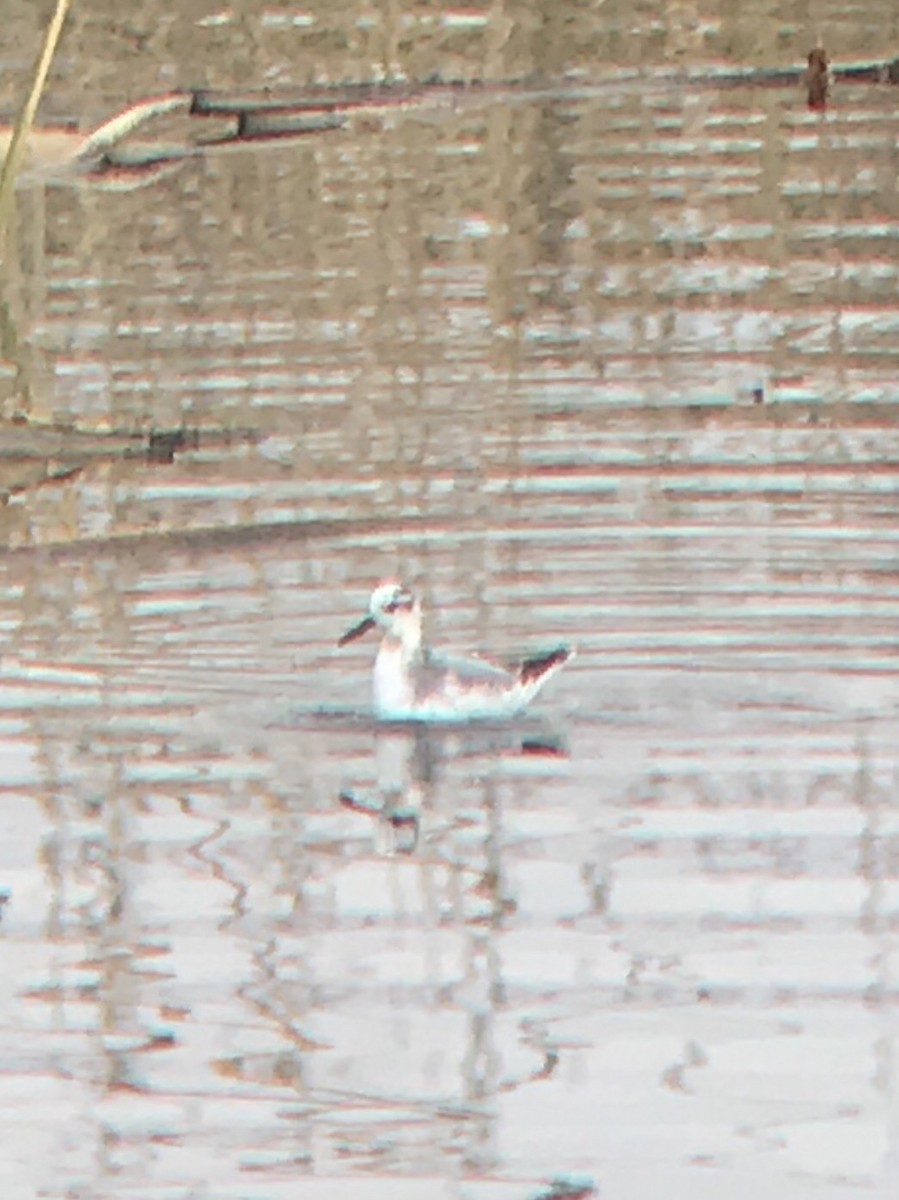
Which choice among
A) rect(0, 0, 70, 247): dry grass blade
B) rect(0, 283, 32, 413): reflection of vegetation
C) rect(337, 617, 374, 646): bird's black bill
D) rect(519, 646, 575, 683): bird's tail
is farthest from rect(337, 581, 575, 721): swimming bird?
rect(0, 283, 32, 413): reflection of vegetation

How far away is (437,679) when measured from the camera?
Result: 9641 mm

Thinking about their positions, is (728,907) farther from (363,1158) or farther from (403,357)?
(403,357)

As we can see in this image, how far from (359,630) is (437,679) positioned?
42 cm

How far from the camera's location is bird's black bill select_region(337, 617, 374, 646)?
32.6ft

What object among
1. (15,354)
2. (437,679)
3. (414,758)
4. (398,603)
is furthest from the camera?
(15,354)

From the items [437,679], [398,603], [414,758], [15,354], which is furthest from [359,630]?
[15,354]

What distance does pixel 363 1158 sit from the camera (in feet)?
21.4

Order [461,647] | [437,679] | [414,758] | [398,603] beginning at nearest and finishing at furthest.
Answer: [414,758]
[437,679]
[398,603]
[461,647]

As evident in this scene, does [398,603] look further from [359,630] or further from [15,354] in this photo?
[15,354]

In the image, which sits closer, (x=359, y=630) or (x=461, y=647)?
(x=359, y=630)

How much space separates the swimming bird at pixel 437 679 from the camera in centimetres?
949

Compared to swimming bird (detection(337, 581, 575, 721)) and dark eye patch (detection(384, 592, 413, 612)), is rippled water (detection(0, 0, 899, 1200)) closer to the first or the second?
swimming bird (detection(337, 581, 575, 721))

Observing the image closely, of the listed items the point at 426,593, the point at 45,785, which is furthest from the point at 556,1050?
the point at 426,593

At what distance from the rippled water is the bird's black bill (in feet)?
0.49
